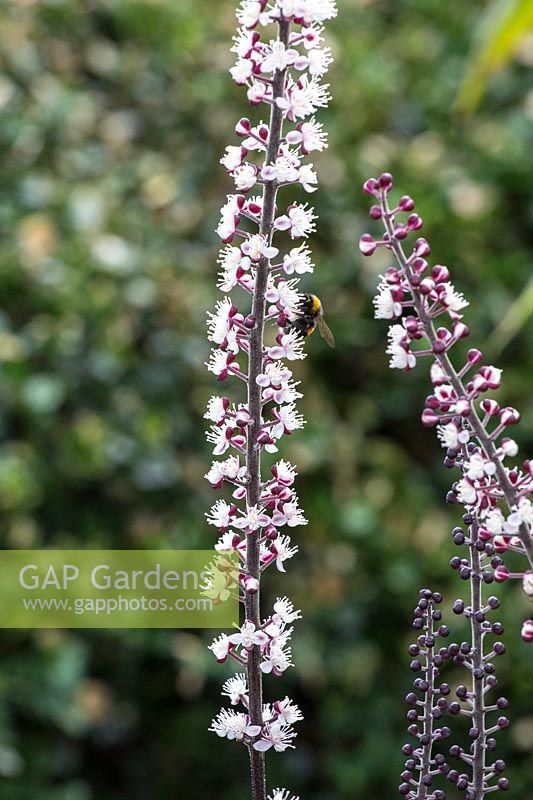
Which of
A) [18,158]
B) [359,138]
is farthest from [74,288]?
[359,138]

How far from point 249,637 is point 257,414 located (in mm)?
172

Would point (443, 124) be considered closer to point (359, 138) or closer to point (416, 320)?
point (359, 138)

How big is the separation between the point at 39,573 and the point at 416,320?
179 cm

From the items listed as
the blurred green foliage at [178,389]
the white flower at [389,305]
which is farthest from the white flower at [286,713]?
the blurred green foliage at [178,389]

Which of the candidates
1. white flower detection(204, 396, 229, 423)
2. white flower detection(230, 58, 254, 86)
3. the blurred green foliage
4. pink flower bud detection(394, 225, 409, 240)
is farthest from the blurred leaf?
the blurred green foliage

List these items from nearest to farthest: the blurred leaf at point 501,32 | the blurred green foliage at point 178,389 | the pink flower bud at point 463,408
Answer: the blurred leaf at point 501,32, the pink flower bud at point 463,408, the blurred green foliage at point 178,389

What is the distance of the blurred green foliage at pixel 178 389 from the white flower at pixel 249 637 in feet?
5.63

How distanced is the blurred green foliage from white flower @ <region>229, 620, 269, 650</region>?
172cm

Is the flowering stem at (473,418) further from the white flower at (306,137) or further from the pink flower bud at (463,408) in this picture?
the white flower at (306,137)

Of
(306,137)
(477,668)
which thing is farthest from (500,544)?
(306,137)

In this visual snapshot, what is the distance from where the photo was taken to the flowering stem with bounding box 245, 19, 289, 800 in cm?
79

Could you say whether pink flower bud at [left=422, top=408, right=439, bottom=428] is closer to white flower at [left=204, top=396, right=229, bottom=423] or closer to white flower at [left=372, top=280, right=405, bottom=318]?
white flower at [left=372, top=280, right=405, bottom=318]

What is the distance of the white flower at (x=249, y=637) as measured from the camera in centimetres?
81

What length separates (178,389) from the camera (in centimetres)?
294
